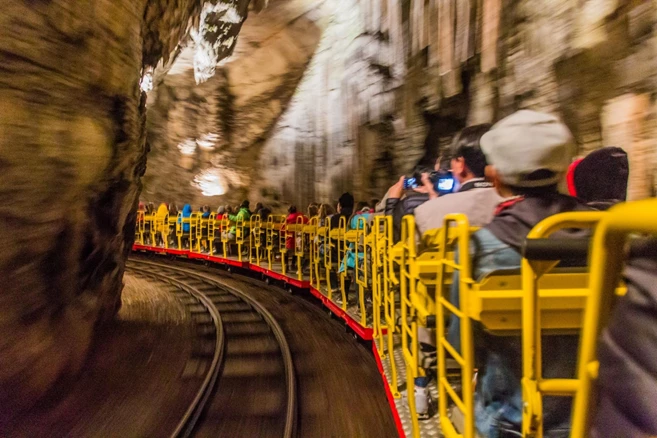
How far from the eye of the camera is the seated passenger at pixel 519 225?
1.53 metres

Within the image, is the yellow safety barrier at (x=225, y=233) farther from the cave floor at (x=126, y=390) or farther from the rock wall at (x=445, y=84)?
the cave floor at (x=126, y=390)

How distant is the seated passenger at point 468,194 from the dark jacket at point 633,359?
1.62 m

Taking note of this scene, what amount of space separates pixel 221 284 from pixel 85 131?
6686 mm

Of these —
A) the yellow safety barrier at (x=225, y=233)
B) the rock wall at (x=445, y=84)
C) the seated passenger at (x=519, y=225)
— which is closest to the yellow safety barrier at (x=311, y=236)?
the rock wall at (x=445, y=84)

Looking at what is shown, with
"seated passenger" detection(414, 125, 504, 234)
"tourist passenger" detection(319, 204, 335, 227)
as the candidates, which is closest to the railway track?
"tourist passenger" detection(319, 204, 335, 227)

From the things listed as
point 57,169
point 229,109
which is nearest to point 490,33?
point 57,169

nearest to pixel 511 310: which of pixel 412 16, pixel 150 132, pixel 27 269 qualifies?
pixel 27 269

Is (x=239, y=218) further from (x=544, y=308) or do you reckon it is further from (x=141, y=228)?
(x=544, y=308)

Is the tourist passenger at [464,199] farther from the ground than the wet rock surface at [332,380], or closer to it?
farther from the ground

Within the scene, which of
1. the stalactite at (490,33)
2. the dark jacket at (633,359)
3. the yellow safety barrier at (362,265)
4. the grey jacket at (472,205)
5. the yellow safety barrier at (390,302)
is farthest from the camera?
the stalactite at (490,33)

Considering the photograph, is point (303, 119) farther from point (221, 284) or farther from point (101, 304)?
point (101, 304)

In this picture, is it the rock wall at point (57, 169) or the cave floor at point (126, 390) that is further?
the cave floor at point (126, 390)

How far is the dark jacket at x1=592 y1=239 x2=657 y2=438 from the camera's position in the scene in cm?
63

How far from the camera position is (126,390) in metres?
4.76
